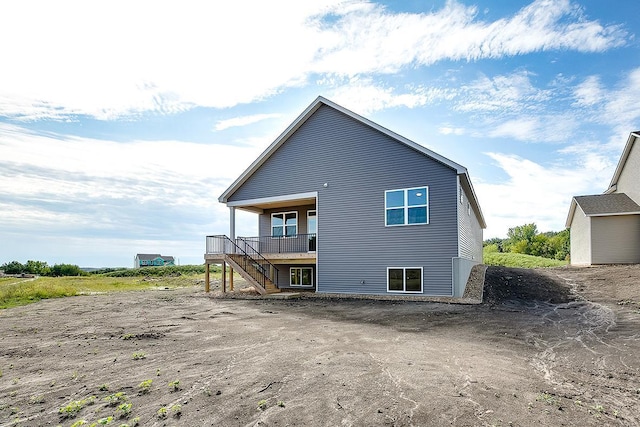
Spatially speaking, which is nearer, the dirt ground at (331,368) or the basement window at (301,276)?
the dirt ground at (331,368)

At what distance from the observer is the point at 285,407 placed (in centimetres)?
470

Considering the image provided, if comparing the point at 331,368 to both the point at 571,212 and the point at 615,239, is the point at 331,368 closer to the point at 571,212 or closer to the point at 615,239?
the point at 615,239

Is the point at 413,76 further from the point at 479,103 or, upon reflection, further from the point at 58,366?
the point at 58,366

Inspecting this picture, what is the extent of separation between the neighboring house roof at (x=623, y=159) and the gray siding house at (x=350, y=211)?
1172 cm

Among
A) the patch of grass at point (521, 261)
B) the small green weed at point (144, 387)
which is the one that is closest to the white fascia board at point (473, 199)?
the patch of grass at point (521, 261)

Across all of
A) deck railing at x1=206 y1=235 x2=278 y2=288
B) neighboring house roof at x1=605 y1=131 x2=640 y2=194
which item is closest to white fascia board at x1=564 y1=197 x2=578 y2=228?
neighboring house roof at x1=605 y1=131 x2=640 y2=194

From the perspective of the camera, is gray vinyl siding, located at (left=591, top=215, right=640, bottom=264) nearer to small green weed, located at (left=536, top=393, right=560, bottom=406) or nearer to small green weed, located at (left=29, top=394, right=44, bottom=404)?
small green weed, located at (left=536, top=393, right=560, bottom=406)

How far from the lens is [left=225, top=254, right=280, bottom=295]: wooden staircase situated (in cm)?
1898

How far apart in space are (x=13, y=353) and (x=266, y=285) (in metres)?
12.0

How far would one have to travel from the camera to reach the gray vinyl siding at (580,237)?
23.8 meters

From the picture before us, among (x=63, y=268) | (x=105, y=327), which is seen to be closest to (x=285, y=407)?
(x=105, y=327)

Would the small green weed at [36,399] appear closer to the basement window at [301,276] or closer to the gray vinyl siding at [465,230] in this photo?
the gray vinyl siding at [465,230]

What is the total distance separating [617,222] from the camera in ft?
74.8

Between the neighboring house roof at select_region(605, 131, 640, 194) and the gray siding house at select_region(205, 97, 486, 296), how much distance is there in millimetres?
11724
